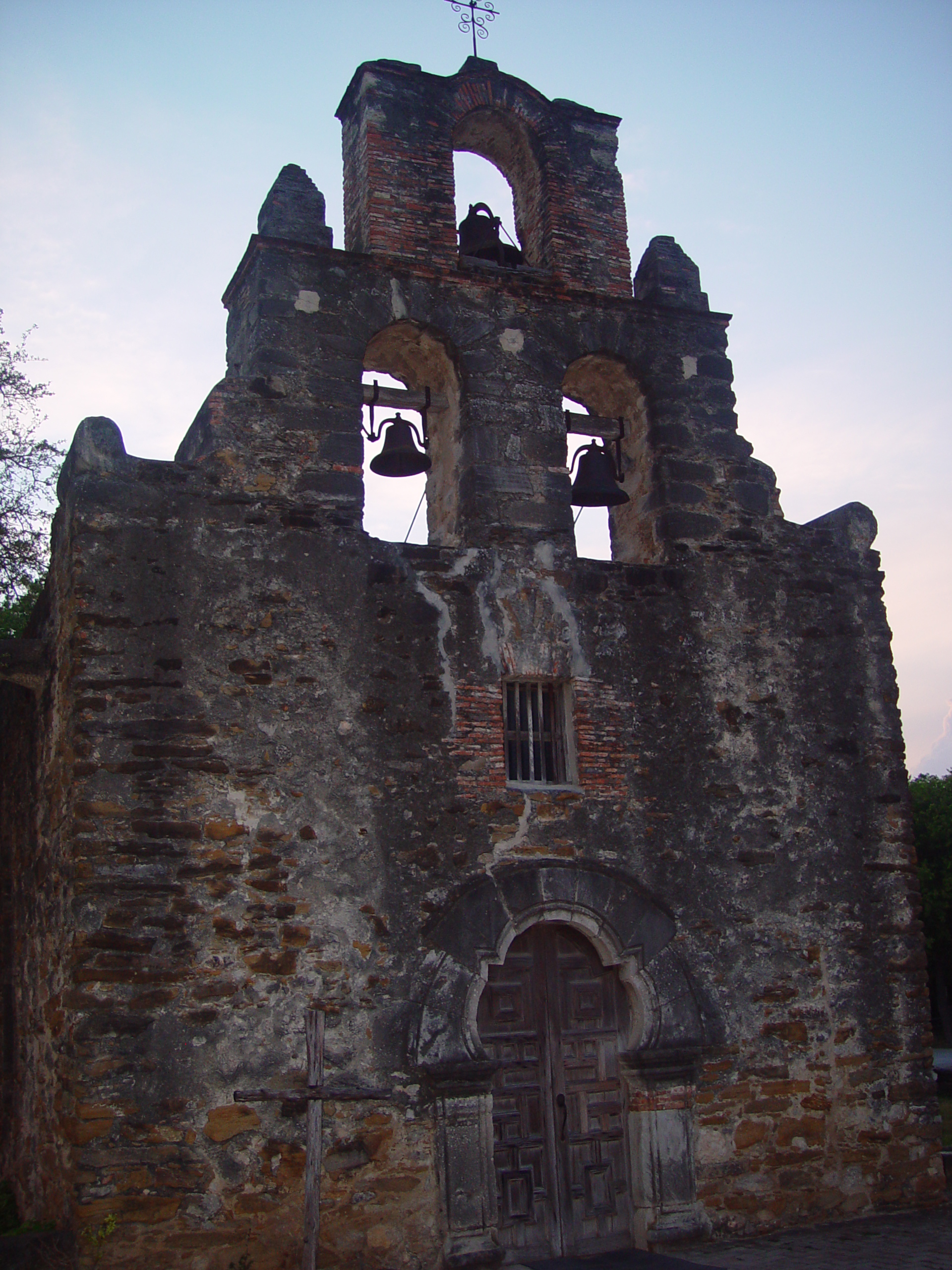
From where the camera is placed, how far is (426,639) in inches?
312

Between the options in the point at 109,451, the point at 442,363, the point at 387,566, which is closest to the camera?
the point at 109,451

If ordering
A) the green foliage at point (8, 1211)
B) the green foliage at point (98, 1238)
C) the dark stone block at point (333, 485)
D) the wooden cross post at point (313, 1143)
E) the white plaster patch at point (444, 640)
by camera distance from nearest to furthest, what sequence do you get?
the wooden cross post at point (313, 1143), the green foliage at point (98, 1238), the green foliage at point (8, 1211), the white plaster patch at point (444, 640), the dark stone block at point (333, 485)

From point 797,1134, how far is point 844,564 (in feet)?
14.1

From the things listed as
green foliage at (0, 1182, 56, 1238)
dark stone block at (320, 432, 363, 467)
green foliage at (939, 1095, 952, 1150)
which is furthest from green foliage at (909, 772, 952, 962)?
green foliage at (0, 1182, 56, 1238)

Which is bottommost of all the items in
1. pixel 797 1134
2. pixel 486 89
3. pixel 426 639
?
pixel 797 1134

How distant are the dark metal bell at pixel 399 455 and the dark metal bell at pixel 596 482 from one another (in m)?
1.21

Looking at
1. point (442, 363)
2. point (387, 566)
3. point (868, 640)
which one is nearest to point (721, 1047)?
point (868, 640)

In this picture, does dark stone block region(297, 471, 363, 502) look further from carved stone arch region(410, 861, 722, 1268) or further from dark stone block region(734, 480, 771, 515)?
dark stone block region(734, 480, 771, 515)

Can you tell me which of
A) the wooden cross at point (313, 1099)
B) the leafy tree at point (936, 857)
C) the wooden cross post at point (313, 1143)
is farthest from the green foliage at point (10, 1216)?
the leafy tree at point (936, 857)

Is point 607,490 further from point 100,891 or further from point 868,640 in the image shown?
point 100,891

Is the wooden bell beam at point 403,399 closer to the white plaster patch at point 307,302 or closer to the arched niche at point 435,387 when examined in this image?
the arched niche at point 435,387

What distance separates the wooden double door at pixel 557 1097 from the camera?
294 inches

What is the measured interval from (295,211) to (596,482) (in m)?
3.01

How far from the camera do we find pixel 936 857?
21594 millimetres
